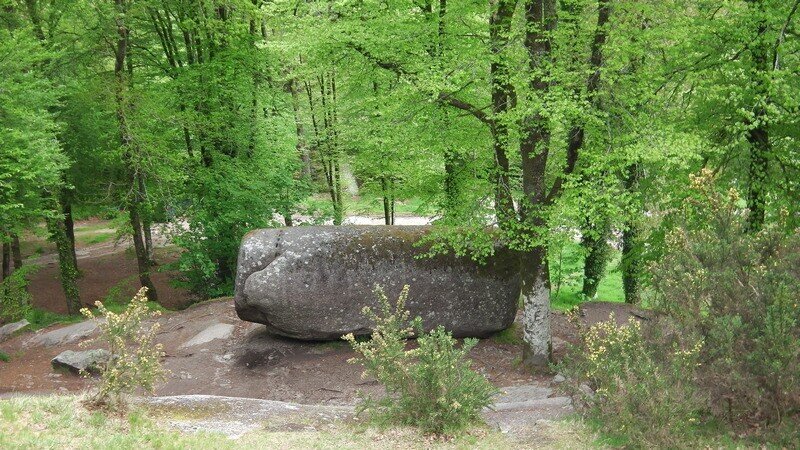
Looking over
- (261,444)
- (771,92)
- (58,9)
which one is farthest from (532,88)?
(58,9)

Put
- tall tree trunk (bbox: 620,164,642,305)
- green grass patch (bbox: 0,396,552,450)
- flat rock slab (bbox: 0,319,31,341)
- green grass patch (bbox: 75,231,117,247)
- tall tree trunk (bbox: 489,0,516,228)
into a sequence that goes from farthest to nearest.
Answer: green grass patch (bbox: 75,231,117,247), flat rock slab (bbox: 0,319,31,341), tall tree trunk (bbox: 620,164,642,305), tall tree trunk (bbox: 489,0,516,228), green grass patch (bbox: 0,396,552,450)

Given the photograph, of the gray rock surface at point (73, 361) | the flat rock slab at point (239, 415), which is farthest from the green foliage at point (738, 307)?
the gray rock surface at point (73, 361)

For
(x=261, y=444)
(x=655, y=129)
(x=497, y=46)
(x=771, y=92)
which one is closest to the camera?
(x=261, y=444)

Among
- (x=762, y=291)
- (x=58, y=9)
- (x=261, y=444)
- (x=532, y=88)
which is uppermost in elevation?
(x=58, y=9)

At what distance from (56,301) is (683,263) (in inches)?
865

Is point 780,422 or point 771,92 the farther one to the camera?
point 771,92

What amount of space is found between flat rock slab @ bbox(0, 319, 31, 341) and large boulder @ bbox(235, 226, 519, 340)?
6558mm

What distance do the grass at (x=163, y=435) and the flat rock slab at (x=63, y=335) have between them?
8.31m

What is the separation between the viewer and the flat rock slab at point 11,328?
16.0m

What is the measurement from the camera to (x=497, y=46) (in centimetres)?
1162

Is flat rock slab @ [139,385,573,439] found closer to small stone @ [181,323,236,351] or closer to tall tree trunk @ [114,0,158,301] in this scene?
small stone @ [181,323,236,351]

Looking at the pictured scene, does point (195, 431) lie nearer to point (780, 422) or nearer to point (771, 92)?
point (780, 422)

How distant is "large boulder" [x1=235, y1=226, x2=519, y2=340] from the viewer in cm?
1357

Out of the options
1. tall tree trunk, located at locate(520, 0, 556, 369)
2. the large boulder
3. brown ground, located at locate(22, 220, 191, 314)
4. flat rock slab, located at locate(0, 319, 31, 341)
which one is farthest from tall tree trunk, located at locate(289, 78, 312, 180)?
tall tree trunk, located at locate(520, 0, 556, 369)
